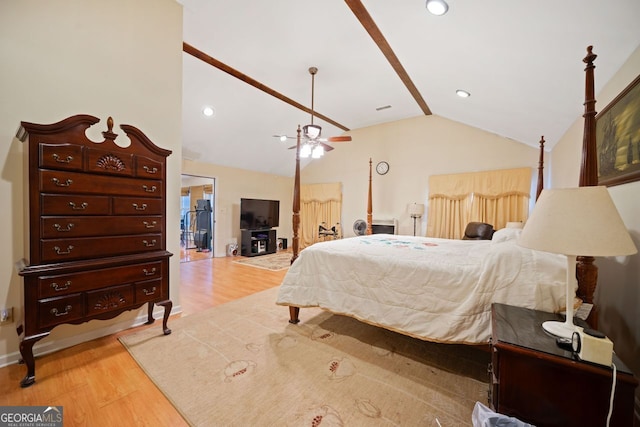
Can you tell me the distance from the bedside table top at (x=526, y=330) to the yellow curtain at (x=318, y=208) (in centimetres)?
542

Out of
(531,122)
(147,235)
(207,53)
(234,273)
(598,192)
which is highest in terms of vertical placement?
(207,53)

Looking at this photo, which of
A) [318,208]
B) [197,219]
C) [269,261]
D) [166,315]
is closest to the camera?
[166,315]

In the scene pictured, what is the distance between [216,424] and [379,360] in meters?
1.16

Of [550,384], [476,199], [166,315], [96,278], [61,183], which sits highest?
[476,199]

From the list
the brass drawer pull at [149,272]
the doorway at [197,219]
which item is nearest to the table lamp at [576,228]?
the brass drawer pull at [149,272]

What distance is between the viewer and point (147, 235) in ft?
6.86

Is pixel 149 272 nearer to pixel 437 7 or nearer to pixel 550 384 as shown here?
pixel 550 384

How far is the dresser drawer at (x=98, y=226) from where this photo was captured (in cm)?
162

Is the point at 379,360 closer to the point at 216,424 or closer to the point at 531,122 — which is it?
the point at 216,424

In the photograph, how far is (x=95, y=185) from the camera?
1801mm

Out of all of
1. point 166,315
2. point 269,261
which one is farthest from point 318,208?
point 166,315

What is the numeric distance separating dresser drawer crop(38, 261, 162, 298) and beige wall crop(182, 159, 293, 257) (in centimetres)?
372

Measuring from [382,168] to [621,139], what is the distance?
14.6ft

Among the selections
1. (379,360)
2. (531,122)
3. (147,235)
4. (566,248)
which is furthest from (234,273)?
(531,122)
